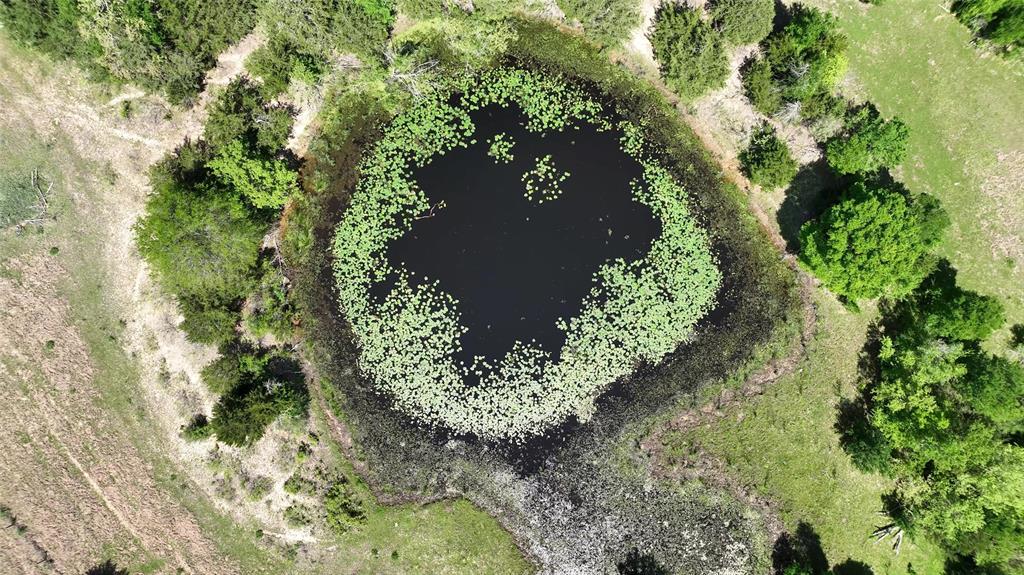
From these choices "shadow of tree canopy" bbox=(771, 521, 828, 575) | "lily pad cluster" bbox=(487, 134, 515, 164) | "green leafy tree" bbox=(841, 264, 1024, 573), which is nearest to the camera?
"green leafy tree" bbox=(841, 264, 1024, 573)

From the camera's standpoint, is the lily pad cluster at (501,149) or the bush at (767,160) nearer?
the bush at (767,160)

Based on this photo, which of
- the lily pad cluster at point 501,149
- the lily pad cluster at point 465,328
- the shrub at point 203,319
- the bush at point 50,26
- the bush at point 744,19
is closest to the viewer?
the bush at point 50,26

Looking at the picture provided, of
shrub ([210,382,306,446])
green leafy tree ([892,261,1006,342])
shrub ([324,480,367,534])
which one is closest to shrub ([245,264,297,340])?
shrub ([210,382,306,446])

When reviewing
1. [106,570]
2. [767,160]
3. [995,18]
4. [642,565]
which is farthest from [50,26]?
[995,18]

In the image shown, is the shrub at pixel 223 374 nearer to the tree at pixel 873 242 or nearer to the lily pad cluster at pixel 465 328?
the lily pad cluster at pixel 465 328

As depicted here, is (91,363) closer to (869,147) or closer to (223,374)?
(223,374)

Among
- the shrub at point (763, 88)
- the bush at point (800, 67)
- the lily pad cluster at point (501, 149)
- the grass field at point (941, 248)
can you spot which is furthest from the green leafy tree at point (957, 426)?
the lily pad cluster at point (501, 149)

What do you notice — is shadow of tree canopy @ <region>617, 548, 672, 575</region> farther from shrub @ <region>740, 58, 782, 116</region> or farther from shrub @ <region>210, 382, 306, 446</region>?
shrub @ <region>740, 58, 782, 116</region>
